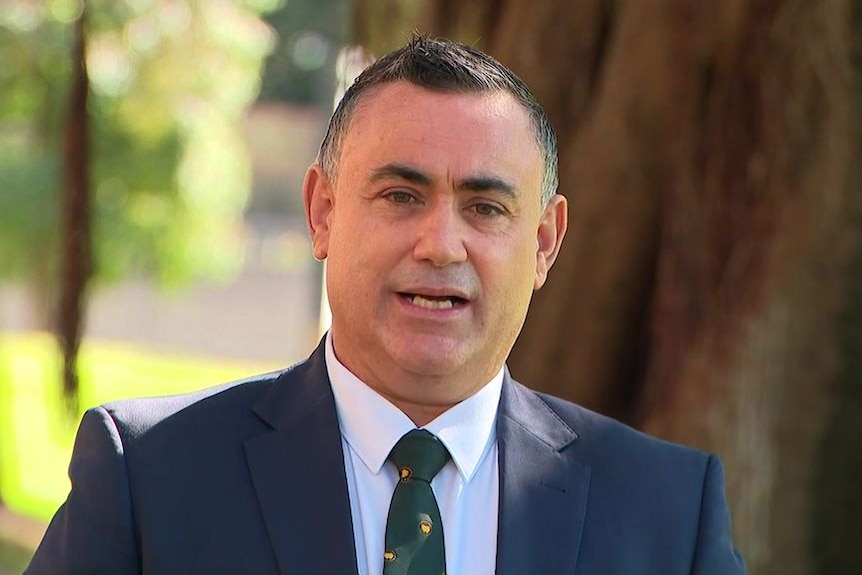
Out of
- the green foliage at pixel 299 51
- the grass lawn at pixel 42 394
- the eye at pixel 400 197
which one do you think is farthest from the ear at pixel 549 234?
the green foliage at pixel 299 51

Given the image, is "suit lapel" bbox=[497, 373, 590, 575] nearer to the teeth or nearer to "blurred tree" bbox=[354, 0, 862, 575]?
the teeth

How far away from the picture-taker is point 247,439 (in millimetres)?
2117

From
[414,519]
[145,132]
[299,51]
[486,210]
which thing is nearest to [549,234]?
[486,210]

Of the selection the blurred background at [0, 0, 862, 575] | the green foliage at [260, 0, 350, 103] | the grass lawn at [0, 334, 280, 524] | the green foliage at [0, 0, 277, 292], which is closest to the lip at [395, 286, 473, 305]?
the blurred background at [0, 0, 862, 575]

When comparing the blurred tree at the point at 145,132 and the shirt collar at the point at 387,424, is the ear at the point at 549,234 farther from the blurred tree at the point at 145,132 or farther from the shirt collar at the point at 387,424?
the blurred tree at the point at 145,132

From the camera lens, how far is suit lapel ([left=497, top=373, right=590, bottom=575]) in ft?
6.79

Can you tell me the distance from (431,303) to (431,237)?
95 mm

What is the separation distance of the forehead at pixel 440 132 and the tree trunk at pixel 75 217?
54.5 inches

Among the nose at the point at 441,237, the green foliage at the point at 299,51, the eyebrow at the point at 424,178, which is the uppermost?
the green foliage at the point at 299,51

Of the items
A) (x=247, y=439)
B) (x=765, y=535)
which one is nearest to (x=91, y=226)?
(x=247, y=439)

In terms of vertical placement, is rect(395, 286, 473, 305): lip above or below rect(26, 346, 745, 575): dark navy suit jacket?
above

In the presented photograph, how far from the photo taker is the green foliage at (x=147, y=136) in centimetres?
876

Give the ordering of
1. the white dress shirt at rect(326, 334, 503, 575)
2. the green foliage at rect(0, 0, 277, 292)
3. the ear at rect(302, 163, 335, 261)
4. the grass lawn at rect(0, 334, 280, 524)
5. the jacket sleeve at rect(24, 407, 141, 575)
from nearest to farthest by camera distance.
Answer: the jacket sleeve at rect(24, 407, 141, 575), the white dress shirt at rect(326, 334, 503, 575), the ear at rect(302, 163, 335, 261), the green foliage at rect(0, 0, 277, 292), the grass lawn at rect(0, 334, 280, 524)

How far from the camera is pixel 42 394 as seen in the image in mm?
Result: 13562
